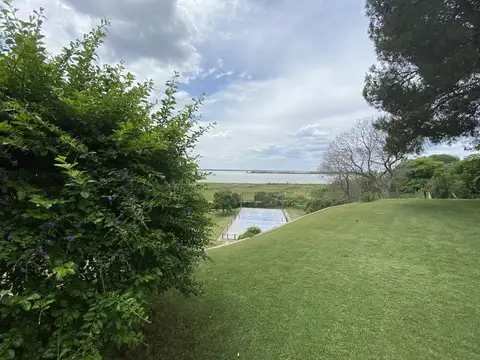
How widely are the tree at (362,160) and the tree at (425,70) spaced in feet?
28.8

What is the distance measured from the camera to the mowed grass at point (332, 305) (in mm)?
2330

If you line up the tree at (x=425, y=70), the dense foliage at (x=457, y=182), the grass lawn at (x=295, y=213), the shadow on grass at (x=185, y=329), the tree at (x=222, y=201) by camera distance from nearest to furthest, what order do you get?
the shadow on grass at (x=185, y=329) < the tree at (x=222, y=201) < the tree at (x=425, y=70) < the dense foliage at (x=457, y=182) < the grass lawn at (x=295, y=213)

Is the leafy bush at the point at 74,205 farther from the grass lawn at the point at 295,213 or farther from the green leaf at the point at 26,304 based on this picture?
the grass lawn at the point at 295,213

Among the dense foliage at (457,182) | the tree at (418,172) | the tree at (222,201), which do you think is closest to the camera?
the tree at (222,201)

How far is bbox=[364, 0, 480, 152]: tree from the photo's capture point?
21.9 ft

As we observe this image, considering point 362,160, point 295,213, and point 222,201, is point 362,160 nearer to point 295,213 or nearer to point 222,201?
point 295,213

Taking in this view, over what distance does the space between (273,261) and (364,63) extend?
26.7 feet

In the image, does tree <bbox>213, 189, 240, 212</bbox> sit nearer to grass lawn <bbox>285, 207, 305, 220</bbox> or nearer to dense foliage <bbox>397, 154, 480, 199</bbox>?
dense foliage <bbox>397, 154, 480, 199</bbox>

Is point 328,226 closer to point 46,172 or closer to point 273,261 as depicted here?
point 273,261

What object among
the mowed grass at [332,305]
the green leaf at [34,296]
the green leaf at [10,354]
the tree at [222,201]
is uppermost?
the tree at [222,201]

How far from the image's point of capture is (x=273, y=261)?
4766mm

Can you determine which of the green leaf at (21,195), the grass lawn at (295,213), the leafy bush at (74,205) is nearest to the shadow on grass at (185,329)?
the leafy bush at (74,205)

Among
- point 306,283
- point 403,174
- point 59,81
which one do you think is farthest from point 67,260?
point 403,174

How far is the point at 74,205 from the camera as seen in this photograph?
1376mm
